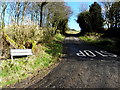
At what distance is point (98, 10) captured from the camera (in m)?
33.4

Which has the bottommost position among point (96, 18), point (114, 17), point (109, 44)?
point (109, 44)

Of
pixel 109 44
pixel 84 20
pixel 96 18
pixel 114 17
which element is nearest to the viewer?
pixel 109 44

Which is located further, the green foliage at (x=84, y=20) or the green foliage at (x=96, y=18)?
the green foliage at (x=84, y=20)

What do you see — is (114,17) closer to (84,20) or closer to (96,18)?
(96,18)

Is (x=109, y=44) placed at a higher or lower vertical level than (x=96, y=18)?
lower

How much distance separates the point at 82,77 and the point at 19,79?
2.90 m

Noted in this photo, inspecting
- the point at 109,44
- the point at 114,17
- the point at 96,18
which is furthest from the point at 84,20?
the point at 109,44

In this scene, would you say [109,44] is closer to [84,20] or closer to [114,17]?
[114,17]

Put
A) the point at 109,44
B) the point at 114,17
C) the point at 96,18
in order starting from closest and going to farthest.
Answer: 1. the point at 109,44
2. the point at 114,17
3. the point at 96,18

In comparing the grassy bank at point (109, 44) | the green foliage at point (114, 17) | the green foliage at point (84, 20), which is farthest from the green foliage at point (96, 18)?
the grassy bank at point (109, 44)

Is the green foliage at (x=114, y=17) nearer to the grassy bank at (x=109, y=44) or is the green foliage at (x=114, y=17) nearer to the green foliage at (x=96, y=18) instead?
the green foliage at (x=96, y=18)

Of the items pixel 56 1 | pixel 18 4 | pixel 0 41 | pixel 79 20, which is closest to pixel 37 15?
pixel 56 1

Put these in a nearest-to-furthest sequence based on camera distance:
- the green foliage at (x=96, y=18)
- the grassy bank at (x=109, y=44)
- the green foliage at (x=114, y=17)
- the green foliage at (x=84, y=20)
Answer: the grassy bank at (x=109, y=44), the green foliage at (x=114, y=17), the green foliage at (x=96, y=18), the green foliage at (x=84, y=20)

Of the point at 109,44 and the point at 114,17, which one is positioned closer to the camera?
the point at 109,44
